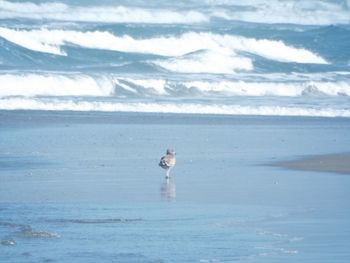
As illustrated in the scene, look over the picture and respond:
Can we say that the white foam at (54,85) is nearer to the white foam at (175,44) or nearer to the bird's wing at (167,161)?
the white foam at (175,44)

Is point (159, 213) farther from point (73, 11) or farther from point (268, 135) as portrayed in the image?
point (73, 11)

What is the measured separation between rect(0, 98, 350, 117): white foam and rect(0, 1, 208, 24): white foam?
15757mm

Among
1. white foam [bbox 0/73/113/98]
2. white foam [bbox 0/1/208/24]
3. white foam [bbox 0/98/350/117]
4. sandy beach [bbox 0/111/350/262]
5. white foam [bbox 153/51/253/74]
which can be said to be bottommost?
sandy beach [bbox 0/111/350/262]

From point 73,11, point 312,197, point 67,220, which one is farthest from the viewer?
point 73,11

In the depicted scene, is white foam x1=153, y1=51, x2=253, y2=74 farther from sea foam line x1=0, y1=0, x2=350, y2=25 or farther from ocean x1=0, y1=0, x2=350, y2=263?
sea foam line x1=0, y1=0, x2=350, y2=25

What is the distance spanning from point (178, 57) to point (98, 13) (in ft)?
23.1

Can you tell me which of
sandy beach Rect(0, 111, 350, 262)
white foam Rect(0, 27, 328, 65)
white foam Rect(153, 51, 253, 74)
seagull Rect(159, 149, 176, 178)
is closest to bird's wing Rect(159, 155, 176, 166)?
seagull Rect(159, 149, 176, 178)

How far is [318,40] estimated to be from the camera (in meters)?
39.7

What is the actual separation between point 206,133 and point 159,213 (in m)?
7.45

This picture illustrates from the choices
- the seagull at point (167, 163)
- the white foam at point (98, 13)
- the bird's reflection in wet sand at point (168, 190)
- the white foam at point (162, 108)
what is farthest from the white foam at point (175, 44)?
the bird's reflection in wet sand at point (168, 190)

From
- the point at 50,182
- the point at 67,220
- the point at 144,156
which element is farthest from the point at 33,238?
the point at 144,156

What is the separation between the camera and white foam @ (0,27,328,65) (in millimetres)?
33756

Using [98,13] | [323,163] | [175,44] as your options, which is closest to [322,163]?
[323,163]

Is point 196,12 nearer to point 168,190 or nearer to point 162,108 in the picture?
point 162,108
